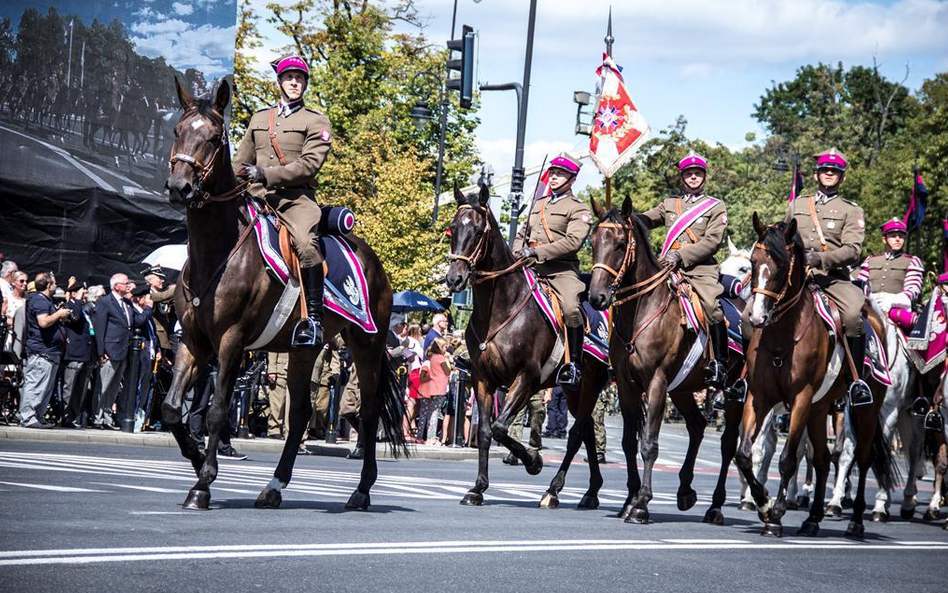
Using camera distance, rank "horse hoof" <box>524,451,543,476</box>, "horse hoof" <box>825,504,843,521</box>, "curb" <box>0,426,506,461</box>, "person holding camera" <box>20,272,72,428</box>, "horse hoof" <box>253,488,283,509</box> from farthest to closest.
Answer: "person holding camera" <box>20,272,72,428</box> < "curb" <box>0,426,506,461</box> < "horse hoof" <box>825,504,843,521</box> < "horse hoof" <box>524,451,543,476</box> < "horse hoof" <box>253,488,283,509</box>

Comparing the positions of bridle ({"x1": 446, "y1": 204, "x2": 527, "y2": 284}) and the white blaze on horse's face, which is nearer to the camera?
the white blaze on horse's face

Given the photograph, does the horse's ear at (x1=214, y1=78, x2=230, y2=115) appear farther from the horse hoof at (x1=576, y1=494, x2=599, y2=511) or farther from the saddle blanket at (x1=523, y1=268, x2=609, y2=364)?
the horse hoof at (x1=576, y1=494, x2=599, y2=511)

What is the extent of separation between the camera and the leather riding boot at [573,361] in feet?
49.1

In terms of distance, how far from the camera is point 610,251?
13.2 m

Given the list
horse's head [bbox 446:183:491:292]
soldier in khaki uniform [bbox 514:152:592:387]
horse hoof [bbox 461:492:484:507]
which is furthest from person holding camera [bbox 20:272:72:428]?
horse hoof [bbox 461:492:484:507]

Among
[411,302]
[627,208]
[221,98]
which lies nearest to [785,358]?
[627,208]

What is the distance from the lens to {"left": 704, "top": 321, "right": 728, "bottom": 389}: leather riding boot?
1414cm

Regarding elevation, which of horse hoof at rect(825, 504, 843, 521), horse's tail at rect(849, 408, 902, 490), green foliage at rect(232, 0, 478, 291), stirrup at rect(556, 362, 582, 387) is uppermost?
green foliage at rect(232, 0, 478, 291)

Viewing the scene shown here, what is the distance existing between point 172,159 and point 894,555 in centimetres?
692

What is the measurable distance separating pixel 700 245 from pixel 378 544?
20.6 ft

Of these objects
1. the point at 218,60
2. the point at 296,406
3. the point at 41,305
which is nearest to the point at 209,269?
the point at 296,406

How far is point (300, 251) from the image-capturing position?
1173cm

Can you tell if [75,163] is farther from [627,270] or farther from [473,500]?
[627,270]

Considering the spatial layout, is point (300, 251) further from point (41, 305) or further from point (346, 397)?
point (346, 397)
